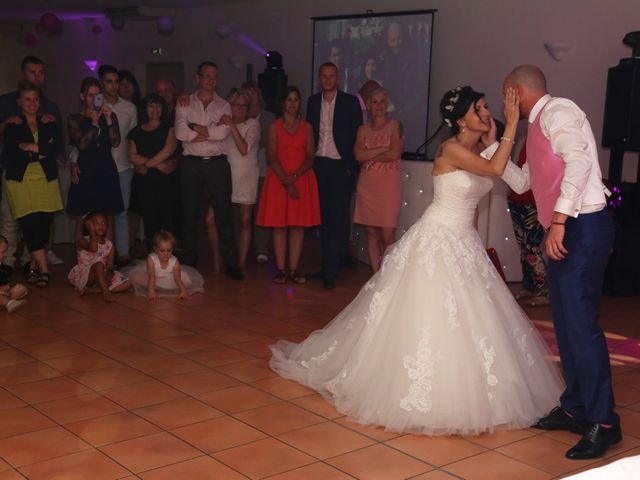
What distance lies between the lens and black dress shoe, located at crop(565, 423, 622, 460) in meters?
3.45

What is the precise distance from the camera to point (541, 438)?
12.0ft

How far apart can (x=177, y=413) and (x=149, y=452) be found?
45 centimetres

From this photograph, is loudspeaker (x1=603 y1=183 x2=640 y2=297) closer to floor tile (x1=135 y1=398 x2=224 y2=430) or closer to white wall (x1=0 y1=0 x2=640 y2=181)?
white wall (x1=0 y1=0 x2=640 y2=181)

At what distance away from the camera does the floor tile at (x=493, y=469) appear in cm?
326

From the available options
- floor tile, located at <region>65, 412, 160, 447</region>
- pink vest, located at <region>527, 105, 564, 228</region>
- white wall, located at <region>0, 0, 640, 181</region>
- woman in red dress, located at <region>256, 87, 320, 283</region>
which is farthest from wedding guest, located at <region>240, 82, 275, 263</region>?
pink vest, located at <region>527, 105, 564, 228</region>

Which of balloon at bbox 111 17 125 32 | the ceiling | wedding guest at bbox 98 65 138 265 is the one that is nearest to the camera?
wedding guest at bbox 98 65 138 265

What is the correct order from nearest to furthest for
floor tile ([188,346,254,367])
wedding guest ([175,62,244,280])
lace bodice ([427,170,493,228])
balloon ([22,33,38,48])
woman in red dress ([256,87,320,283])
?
lace bodice ([427,170,493,228]) < floor tile ([188,346,254,367]) < woman in red dress ([256,87,320,283]) < wedding guest ([175,62,244,280]) < balloon ([22,33,38,48])

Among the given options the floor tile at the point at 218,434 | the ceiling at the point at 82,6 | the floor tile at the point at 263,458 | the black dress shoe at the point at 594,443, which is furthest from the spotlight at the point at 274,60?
the black dress shoe at the point at 594,443

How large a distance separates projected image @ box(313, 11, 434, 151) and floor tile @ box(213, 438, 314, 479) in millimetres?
5605

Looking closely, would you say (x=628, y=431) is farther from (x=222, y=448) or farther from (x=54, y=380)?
(x=54, y=380)

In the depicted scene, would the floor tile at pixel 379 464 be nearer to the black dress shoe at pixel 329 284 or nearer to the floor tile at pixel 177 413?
the floor tile at pixel 177 413

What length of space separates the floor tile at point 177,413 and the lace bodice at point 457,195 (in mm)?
1353

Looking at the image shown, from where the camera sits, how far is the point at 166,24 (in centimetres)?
1171

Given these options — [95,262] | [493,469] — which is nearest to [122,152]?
[95,262]
